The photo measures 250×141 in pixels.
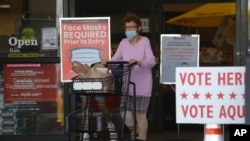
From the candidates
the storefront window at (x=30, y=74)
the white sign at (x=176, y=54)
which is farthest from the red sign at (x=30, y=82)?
the white sign at (x=176, y=54)

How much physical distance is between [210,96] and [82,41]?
2.91m

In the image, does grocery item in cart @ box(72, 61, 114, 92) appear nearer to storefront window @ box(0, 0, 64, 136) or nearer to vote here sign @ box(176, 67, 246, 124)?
vote here sign @ box(176, 67, 246, 124)

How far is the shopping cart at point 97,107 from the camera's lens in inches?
297

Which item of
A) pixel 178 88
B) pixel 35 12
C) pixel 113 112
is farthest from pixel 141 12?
pixel 178 88

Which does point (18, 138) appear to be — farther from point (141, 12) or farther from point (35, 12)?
point (141, 12)

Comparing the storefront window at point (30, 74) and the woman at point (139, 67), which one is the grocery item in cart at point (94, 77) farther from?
the storefront window at point (30, 74)

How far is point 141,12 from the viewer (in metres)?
12.2

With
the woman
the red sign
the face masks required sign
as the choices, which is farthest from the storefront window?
the woman

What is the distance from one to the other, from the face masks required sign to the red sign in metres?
0.72

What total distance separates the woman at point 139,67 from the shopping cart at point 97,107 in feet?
1.07

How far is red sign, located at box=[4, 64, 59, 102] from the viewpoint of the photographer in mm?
9750

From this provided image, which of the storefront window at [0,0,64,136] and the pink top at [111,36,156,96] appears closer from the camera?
the pink top at [111,36,156,96]

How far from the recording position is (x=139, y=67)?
8.37 metres

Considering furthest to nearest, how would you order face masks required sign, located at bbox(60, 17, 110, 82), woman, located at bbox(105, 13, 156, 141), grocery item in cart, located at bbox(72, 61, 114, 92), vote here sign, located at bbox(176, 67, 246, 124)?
face masks required sign, located at bbox(60, 17, 110, 82) < woman, located at bbox(105, 13, 156, 141) < grocery item in cart, located at bbox(72, 61, 114, 92) < vote here sign, located at bbox(176, 67, 246, 124)
